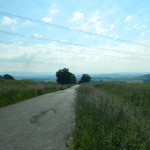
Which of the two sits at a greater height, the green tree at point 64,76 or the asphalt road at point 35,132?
the green tree at point 64,76

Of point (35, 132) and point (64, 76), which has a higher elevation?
point (64, 76)

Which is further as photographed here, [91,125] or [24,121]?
[24,121]

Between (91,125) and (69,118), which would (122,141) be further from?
(69,118)

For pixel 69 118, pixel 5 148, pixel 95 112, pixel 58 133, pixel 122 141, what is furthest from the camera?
pixel 69 118

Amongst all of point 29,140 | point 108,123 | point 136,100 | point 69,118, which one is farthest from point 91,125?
point 136,100

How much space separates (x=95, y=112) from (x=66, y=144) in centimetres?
364

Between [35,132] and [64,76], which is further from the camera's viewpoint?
[64,76]

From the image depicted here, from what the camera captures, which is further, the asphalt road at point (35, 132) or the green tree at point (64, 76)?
the green tree at point (64, 76)

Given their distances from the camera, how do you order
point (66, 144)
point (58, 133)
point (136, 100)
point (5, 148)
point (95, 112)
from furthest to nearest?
point (136, 100) < point (95, 112) < point (58, 133) < point (66, 144) < point (5, 148)

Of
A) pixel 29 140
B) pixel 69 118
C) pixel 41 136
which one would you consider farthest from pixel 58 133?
pixel 69 118

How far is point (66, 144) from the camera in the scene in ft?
25.7

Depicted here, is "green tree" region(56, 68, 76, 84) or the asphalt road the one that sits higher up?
"green tree" region(56, 68, 76, 84)

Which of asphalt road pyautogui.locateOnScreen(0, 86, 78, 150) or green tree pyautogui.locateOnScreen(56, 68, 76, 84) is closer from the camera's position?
asphalt road pyautogui.locateOnScreen(0, 86, 78, 150)

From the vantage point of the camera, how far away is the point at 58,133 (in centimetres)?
934
